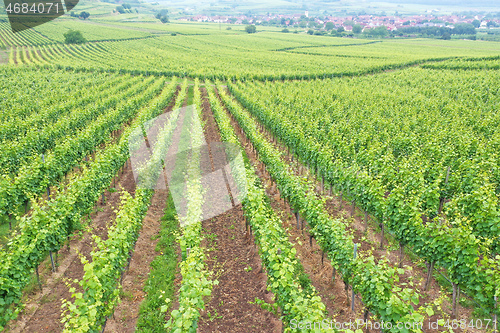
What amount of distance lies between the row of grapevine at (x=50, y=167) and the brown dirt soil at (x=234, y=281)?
656 cm

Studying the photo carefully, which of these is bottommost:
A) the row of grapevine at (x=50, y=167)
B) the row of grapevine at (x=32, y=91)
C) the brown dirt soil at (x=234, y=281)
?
the brown dirt soil at (x=234, y=281)

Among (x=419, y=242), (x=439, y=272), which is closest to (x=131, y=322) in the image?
(x=419, y=242)

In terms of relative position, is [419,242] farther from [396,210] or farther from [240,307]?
[240,307]

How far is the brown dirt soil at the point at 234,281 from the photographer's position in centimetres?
909

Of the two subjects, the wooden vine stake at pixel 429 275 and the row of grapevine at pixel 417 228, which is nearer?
the row of grapevine at pixel 417 228

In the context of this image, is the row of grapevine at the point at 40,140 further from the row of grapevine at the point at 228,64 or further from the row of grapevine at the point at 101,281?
the row of grapevine at the point at 228,64

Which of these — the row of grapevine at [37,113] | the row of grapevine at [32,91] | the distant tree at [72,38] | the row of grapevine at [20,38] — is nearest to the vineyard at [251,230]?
the row of grapevine at [37,113]

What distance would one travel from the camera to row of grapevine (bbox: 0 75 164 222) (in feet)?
38.1

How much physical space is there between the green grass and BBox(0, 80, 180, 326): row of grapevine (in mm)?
2953

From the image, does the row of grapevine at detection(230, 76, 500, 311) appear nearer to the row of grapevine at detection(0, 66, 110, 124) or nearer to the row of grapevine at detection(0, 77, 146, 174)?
the row of grapevine at detection(0, 77, 146, 174)

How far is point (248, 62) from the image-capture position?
6706cm

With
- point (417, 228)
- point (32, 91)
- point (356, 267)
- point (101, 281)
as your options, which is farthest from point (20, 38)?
point (417, 228)

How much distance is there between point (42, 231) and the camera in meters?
9.00

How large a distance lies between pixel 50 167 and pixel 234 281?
377 inches
